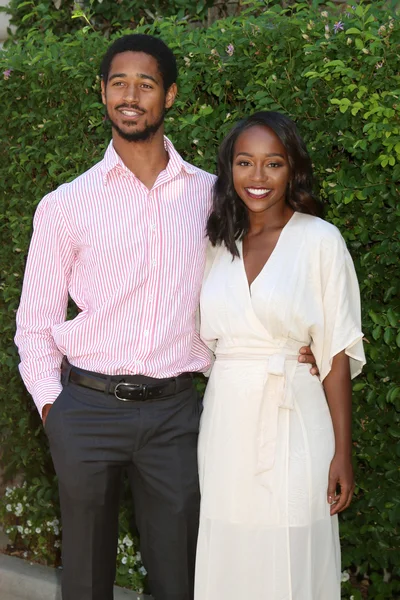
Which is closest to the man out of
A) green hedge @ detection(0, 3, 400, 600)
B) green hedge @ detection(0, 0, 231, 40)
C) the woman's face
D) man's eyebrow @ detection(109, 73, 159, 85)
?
man's eyebrow @ detection(109, 73, 159, 85)

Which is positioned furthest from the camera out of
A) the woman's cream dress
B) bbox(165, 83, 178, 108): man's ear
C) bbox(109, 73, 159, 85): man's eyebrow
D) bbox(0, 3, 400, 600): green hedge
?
bbox(0, 3, 400, 600): green hedge

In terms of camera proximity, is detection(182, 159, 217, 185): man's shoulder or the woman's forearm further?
detection(182, 159, 217, 185): man's shoulder

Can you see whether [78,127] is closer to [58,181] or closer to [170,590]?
[58,181]

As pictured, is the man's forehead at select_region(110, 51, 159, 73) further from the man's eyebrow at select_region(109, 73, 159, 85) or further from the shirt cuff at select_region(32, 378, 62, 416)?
the shirt cuff at select_region(32, 378, 62, 416)

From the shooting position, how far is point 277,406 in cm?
333

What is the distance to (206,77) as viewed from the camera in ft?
14.6

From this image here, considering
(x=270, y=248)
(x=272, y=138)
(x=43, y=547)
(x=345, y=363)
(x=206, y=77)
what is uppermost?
(x=206, y=77)

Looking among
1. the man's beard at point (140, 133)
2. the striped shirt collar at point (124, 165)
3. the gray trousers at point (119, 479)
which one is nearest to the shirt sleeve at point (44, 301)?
the gray trousers at point (119, 479)

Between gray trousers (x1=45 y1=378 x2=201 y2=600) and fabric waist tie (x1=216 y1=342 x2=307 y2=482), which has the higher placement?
fabric waist tie (x1=216 y1=342 x2=307 y2=482)

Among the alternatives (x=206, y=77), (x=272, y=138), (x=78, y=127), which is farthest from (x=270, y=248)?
(x=78, y=127)

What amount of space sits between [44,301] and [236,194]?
841 millimetres

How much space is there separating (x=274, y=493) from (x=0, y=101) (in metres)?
3.15

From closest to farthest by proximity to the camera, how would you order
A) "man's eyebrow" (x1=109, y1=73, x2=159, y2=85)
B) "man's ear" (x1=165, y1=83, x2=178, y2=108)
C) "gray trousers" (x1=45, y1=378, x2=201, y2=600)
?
"gray trousers" (x1=45, y1=378, x2=201, y2=600)
"man's eyebrow" (x1=109, y1=73, x2=159, y2=85)
"man's ear" (x1=165, y1=83, x2=178, y2=108)

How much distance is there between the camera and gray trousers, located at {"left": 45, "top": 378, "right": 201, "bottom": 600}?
345 cm
